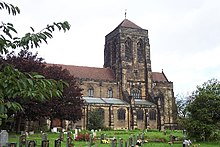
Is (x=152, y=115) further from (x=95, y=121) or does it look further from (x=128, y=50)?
(x=128, y=50)

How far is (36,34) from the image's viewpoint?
3.86 metres

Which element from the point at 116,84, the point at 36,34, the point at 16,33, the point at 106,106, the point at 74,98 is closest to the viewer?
the point at 16,33

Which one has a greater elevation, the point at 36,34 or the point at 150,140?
the point at 36,34

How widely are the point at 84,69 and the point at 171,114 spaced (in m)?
19.6

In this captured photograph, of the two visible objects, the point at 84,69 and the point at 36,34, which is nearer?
the point at 36,34

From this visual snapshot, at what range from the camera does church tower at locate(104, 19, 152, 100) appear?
5869 centimetres

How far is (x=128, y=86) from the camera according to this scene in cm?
5850

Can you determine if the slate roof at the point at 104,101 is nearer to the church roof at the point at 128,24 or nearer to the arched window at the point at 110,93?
the arched window at the point at 110,93

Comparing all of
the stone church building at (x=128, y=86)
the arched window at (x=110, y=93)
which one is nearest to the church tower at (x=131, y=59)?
the stone church building at (x=128, y=86)

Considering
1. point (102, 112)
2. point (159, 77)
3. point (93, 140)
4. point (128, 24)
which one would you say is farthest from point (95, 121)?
point (128, 24)

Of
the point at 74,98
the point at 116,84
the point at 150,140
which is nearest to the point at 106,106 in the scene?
the point at 116,84

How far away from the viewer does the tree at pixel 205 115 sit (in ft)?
87.7

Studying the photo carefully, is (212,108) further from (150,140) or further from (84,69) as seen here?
(84,69)

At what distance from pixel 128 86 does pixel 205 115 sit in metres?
31.8
